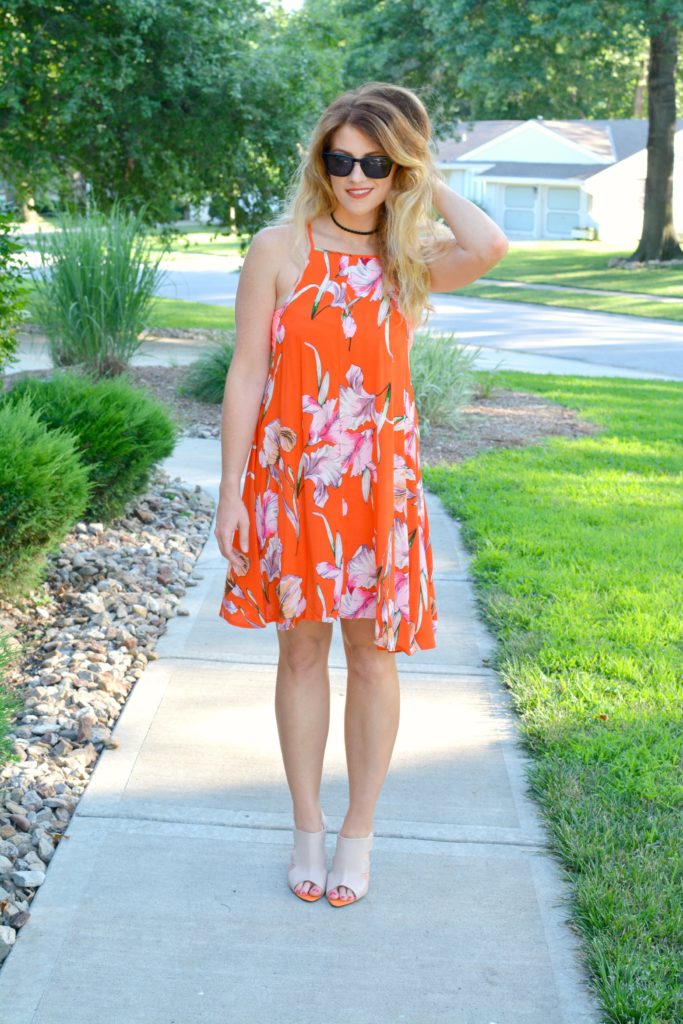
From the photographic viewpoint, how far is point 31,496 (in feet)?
14.0

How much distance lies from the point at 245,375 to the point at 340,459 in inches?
12.0

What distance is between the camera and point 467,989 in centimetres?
256

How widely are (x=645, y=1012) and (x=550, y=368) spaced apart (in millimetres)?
11636

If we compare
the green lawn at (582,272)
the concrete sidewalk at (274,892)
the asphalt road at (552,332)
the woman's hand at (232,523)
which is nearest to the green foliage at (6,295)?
the concrete sidewalk at (274,892)

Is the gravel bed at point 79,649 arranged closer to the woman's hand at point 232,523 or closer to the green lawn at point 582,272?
the woman's hand at point 232,523

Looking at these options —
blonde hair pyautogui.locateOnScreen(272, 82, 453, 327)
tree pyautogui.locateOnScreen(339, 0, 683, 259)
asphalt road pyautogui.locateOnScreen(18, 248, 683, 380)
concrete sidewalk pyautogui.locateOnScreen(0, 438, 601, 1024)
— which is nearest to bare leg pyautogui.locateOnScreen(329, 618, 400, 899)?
concrete sidewalk pyautogui.locateOnScreen(0, 438, 601, 1024)

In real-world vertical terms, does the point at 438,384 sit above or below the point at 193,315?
above

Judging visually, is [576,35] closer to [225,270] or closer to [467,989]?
[225,270]

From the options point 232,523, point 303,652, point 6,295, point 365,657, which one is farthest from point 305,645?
point 6,295

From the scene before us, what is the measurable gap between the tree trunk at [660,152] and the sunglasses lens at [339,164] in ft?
83.8

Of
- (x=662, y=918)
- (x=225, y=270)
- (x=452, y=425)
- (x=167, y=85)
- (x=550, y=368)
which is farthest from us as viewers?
(x=225, y=270)

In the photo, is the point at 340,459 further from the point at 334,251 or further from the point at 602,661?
the point at 602,661

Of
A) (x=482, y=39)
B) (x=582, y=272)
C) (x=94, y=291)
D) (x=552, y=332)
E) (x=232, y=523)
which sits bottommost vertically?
(x=582, y=272)

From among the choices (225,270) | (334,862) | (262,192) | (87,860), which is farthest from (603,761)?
(225,270)
